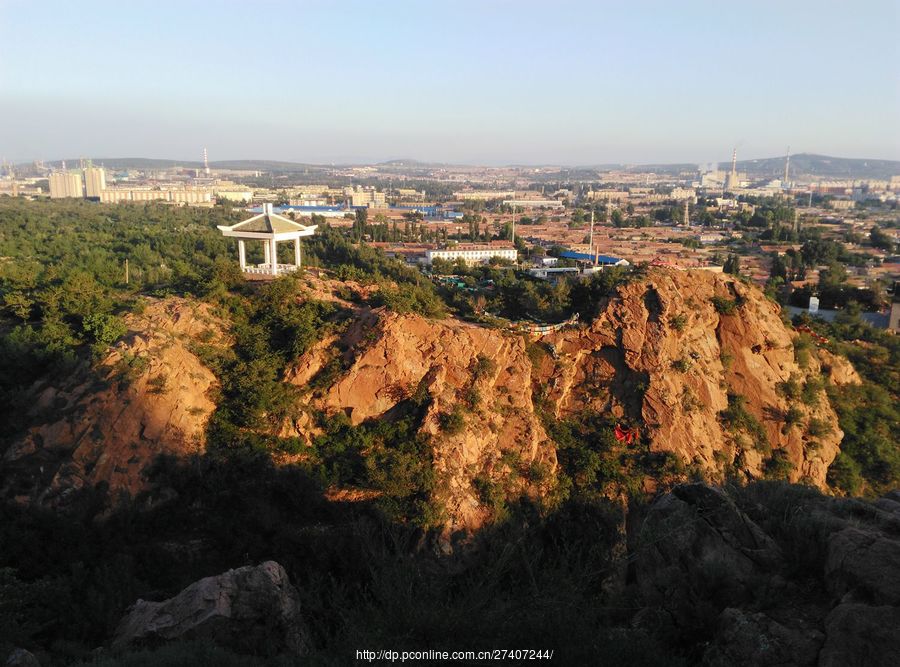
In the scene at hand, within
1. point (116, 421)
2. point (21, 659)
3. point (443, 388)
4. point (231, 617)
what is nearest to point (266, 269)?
point (116, 421)

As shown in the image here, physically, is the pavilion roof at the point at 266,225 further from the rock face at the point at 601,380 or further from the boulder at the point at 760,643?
the boulder at the point at 760,643

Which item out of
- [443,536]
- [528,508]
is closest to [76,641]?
[443,536]

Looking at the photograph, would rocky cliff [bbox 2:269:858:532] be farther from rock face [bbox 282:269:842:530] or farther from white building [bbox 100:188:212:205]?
white building [bbox 100:188:212:205]

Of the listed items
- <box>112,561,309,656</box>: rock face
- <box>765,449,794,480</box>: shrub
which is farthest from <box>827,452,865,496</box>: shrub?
<box>112,561,309,656</box>: rock face

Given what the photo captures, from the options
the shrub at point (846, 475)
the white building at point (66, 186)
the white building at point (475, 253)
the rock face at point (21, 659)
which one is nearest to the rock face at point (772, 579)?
the rock face at point (21, 659)

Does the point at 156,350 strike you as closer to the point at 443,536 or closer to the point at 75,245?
the point at 443,536
